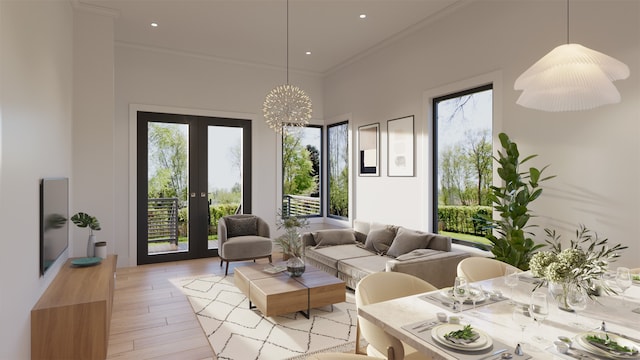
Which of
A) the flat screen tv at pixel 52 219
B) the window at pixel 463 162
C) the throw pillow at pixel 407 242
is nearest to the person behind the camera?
the flat screen tv at pixel 52 219

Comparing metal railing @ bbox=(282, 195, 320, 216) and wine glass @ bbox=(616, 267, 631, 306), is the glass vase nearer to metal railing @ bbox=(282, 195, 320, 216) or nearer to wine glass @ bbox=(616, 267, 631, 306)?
wine glass @ bbox=(616, 267, 631, 306)

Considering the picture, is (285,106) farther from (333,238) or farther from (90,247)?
(90,247)

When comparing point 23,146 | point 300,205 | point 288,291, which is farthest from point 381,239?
point 23,146

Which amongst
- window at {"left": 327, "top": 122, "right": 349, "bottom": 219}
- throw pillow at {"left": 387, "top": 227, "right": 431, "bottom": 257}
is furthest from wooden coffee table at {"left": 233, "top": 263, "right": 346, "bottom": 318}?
window at {"left": 327, "top": 122, "right": 349, "bottom": 219}

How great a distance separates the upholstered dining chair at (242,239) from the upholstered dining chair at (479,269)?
325 centimetres

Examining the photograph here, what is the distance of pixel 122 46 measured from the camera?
5504 mm

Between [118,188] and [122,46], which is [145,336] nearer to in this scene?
[118,188]

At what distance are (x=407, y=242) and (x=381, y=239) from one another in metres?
0.51

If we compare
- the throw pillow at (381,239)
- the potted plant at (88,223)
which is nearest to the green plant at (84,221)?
the potted plant at (88,223)

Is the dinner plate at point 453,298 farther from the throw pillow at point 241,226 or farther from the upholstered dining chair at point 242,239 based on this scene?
the throw pillow at point 241,226

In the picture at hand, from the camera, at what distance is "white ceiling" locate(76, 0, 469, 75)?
431cm

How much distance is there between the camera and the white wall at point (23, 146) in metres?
2.00

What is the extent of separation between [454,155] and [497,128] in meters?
0.73

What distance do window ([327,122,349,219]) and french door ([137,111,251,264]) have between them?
158 centimetres
